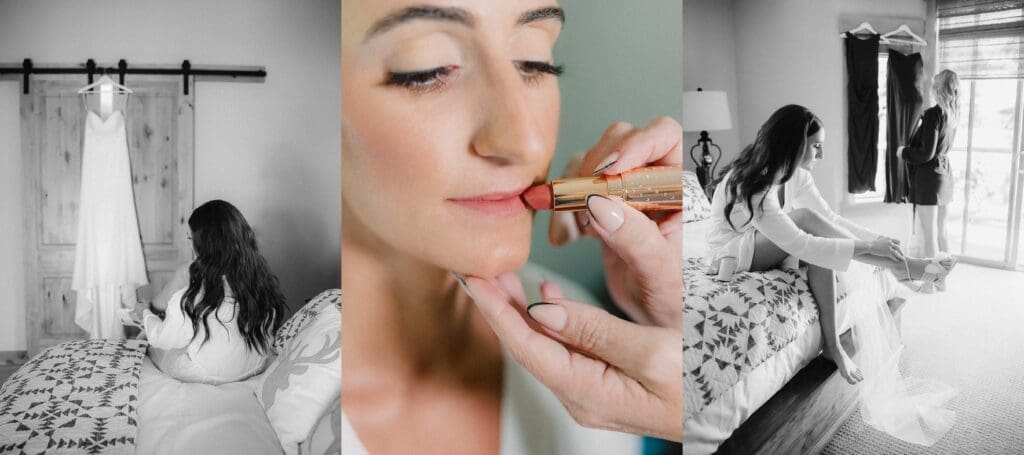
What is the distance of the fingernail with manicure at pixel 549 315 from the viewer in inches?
42.9

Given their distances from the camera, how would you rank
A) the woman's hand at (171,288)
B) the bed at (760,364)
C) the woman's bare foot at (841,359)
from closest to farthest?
the woman's hand at (171,288), the bed at (760,364), the woman's bare foot at (841,359)

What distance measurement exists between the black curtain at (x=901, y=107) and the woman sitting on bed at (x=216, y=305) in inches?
102

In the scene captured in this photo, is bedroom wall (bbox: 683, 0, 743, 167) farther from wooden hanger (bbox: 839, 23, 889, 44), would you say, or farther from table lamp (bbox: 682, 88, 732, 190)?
wooden hanger (bbox: 839, 23, 889, 44)

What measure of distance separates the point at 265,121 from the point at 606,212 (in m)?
1.16

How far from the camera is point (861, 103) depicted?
3.11 m

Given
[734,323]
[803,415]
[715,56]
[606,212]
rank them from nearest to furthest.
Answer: [606,212], [734,323], [803,415], [715,56]

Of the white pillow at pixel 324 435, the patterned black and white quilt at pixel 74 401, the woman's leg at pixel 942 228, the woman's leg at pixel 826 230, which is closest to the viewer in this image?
the patterned black and white quilt at pixel 74 401

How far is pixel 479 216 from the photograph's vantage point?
1052 mm

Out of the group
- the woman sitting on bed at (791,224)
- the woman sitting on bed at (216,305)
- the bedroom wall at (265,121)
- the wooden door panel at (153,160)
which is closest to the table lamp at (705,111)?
the woman sitting on bed at (791,224)

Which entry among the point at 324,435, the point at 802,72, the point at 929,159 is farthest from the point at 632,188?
the point at 929,159

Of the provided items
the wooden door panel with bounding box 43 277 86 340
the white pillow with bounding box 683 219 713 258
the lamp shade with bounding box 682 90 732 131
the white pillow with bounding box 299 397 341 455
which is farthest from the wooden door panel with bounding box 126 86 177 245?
the lamp shade with bounding box 682 90 732 131

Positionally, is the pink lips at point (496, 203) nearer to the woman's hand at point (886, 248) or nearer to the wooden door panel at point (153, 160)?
the wooden door panel at point (153, 160)

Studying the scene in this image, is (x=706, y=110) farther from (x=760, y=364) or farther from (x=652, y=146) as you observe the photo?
(x=652, y=146)

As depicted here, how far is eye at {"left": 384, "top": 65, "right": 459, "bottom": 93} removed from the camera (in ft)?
3.28
